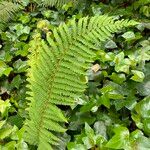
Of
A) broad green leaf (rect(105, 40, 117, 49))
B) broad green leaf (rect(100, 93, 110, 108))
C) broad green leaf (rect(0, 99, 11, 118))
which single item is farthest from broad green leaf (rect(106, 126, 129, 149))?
broad green leaf (rect(105, 40, 117, 49))

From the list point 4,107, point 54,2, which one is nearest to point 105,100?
point 4,107

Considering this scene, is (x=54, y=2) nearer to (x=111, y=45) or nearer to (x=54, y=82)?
(x=111, y=45)

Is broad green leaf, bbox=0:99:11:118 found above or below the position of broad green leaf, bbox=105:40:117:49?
below

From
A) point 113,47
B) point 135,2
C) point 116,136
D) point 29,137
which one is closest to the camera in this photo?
point 116,136

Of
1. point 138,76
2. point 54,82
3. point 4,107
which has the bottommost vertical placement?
point 4,107

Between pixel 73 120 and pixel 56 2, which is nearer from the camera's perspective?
pixel 73 120

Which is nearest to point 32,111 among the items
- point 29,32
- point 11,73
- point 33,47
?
point 33,47

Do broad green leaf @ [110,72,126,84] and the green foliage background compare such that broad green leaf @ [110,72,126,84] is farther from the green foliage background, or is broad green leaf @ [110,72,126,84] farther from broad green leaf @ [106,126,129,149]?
broad green leaf @ [106,126,129,149]

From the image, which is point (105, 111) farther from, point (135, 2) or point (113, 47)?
point (135, 2)

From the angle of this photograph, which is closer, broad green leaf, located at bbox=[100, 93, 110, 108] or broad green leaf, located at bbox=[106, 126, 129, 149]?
broad green leaf, located at bbox=[106, 126, 129, 149]
